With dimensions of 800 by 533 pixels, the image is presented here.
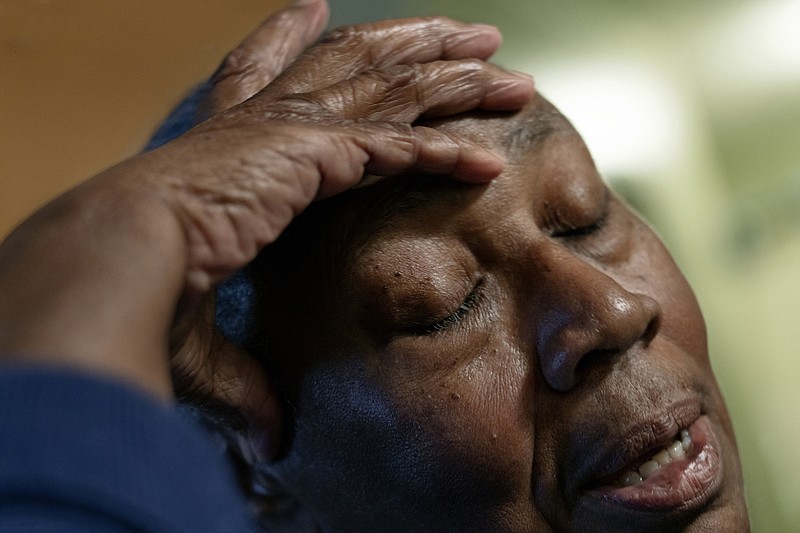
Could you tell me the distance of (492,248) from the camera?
955mm

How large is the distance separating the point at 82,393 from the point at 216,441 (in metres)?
0.66

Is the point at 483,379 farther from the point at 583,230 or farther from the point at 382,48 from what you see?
the point at 382,48

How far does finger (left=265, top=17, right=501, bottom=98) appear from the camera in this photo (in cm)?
99

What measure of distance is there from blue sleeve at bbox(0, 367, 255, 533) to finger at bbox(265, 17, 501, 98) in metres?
0.54

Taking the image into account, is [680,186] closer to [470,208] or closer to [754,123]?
[754,123]

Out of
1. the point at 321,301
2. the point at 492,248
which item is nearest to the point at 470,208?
the point at 492,248

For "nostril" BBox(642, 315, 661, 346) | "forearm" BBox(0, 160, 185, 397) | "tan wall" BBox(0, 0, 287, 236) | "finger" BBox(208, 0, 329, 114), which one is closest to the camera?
"forearm" BBox(0, 160, 185, 397)

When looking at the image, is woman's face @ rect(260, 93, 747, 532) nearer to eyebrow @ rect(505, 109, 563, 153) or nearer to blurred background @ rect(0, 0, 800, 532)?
eyebrow @ rect(505, 109, 563, 153)

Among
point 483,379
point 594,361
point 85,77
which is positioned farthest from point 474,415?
point 85,77

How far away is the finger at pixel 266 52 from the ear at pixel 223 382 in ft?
0.91

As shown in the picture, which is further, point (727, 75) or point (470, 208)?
point (727, 75)

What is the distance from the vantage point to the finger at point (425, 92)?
36.7 inches

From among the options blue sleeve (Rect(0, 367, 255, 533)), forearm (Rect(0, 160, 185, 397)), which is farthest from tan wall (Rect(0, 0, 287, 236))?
blue sleeve (Rect(0, 367, 255, 533))

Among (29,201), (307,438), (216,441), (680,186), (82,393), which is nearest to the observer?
(82,393)
